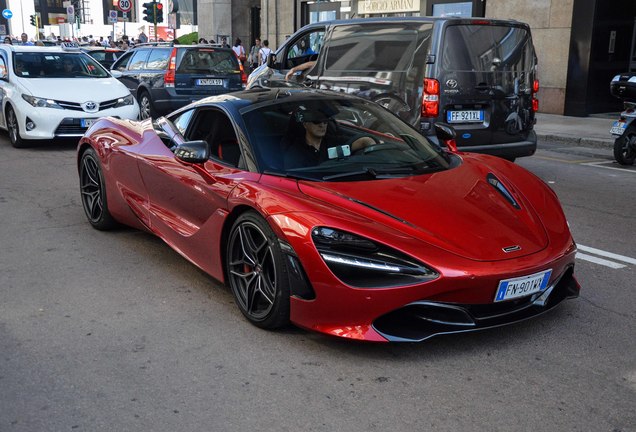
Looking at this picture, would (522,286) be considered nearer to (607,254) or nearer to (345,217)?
(345,217)

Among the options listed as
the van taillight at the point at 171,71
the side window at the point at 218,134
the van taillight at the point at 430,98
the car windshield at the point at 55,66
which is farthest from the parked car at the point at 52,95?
the side window at the point at 218,134

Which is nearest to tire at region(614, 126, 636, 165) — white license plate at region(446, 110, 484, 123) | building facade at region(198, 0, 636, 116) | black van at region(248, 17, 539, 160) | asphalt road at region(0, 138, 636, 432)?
black van at region(248, 17, 539, 160)

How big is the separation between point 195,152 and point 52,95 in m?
7.58

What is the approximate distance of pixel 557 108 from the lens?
16.8 metres

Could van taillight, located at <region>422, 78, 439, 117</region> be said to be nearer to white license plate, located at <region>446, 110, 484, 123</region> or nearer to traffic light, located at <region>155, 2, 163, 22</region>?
white license plate, located at <region>446, 110, 484, 123</region>

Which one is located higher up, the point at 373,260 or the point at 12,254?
the point at 373,260

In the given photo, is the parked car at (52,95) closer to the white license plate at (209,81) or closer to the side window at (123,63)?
the white license plate at (209,81)

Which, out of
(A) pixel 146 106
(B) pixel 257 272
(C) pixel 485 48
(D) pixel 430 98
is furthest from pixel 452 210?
(A) pixel 146 106

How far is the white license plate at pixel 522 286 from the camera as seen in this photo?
3635 mm

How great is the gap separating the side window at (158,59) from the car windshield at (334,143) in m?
10.9

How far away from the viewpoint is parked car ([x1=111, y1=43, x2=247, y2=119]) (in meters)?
14.9

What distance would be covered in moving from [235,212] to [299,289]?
30.9 inches

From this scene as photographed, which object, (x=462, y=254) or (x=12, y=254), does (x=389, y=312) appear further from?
(x=12, y=254)

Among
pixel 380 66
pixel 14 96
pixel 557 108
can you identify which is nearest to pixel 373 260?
pixel 380 66
